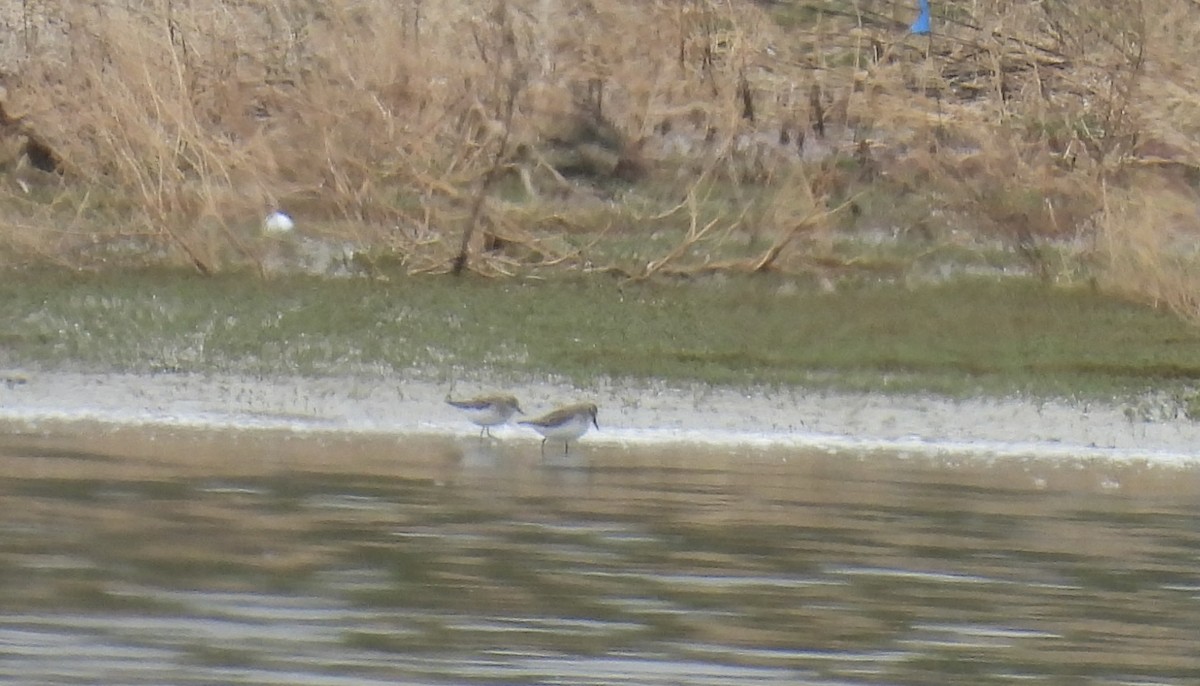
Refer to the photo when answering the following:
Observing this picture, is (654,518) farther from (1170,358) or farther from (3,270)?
(3,270)

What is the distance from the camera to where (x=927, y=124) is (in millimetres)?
20609

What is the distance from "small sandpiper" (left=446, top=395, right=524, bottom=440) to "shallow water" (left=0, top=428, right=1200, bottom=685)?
0.34 metres

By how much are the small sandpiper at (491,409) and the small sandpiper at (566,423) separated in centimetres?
24

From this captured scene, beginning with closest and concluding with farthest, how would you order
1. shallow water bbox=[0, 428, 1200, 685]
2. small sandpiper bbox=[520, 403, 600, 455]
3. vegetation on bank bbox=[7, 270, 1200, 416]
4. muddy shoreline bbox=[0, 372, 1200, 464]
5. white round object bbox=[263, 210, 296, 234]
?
shallow water bbox=[0, 428, 1200, 685], small sandpiper bbox=[520, 403, 600, 455], muddy shoreline bbox=[0, 372, 1200, 464], vegetation on bank bbox=[7, 270, 1200, 416], white round object bbox=[263, 210, 296, 234]

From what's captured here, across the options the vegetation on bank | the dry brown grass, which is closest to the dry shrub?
the dry brown grass

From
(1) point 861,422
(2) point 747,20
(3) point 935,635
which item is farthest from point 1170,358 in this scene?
(3) point 935,635

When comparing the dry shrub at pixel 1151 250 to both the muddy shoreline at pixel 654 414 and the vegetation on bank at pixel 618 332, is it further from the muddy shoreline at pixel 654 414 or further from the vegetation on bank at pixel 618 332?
the muddy shoreline at pixel 654 414

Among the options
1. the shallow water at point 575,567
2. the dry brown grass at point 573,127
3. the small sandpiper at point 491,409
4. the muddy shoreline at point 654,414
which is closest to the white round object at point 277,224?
the dry brown grass at point 573,127

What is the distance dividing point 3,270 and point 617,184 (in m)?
5.21

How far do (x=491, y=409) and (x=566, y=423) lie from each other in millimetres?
583

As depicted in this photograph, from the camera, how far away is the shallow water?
7.73 meters

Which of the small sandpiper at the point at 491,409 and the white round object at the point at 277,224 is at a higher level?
the white round object at the point at 277,224

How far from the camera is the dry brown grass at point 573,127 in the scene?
58.5 ft

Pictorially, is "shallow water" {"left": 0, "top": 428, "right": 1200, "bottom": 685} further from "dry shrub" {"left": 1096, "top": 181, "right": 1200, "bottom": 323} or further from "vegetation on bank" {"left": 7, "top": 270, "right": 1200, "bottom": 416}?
"dry shrub" {"left": 1096, "top": 181, "right": 1200, "bottom": 323}
